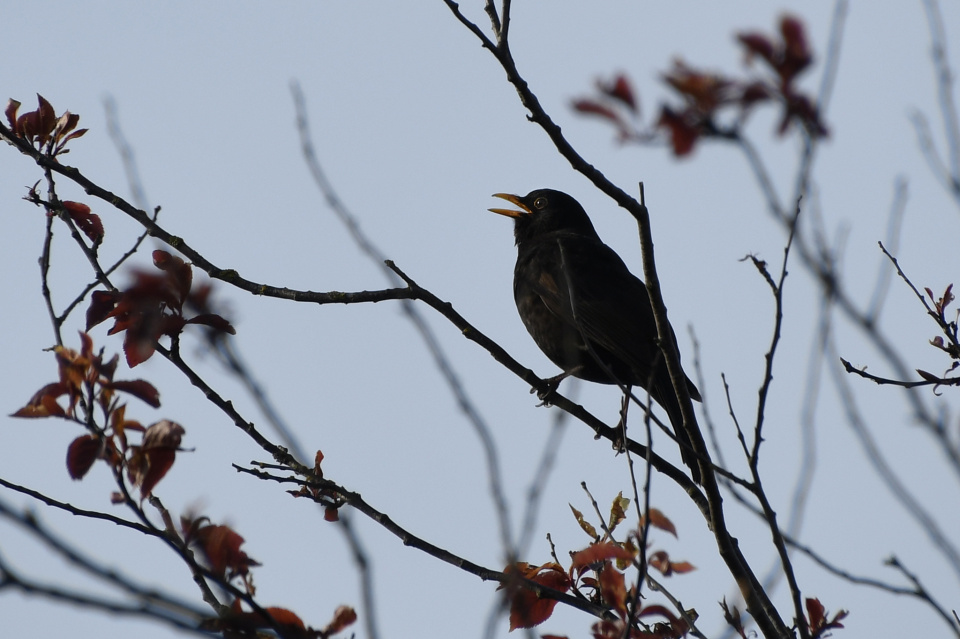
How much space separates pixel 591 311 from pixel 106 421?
154 inches

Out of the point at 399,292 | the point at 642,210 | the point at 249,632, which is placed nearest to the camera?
the point at 249,632

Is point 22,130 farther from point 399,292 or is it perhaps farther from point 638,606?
point 638,606

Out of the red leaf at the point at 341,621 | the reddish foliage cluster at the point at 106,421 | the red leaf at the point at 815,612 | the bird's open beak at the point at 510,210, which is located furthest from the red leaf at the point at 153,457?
the bird's open beak at the point at 510,210

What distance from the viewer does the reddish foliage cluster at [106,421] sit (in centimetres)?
252

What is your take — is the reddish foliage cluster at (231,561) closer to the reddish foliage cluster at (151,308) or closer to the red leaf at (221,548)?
the red leaf at (221,548)

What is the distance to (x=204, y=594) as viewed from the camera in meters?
3.01

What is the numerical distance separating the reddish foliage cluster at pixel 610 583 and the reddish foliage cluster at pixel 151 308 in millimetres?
Result: 1266

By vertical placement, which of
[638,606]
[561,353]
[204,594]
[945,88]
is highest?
[561,353]

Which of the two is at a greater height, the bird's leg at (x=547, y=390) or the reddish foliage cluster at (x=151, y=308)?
the bird's leg at (x=547, y=390)

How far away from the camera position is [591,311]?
20.0ft

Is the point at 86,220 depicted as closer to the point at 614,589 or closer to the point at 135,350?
the point at 135,350

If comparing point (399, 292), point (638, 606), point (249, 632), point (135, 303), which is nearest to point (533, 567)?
point (638, 606)

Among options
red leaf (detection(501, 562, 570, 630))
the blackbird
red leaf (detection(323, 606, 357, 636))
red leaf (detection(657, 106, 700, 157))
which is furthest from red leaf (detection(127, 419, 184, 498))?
the blackbird

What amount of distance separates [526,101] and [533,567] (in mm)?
1799
